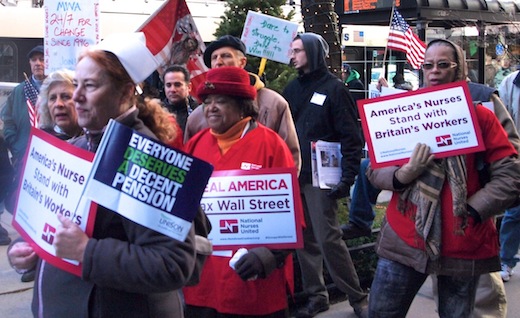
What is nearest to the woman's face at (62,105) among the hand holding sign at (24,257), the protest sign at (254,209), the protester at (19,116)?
the protest sign at (254,209)

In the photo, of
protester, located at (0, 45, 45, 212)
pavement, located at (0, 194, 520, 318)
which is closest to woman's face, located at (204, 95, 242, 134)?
pavement, located at (0, 194, 520, 318)

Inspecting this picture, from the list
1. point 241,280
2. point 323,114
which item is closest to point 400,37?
point 323,114

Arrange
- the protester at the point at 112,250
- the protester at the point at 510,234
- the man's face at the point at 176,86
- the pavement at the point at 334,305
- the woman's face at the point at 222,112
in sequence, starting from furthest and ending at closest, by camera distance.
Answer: the protester at the point at 510,234, the man's face at the point at 176,86, the pavement at the point at 334,305, the woman's face at the point at 222,112, the protester at the point at 112,250

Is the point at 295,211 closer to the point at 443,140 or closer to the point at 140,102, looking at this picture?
the point at 443,140

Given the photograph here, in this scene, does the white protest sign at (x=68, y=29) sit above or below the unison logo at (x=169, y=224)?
above

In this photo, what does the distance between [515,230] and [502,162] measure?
305cm

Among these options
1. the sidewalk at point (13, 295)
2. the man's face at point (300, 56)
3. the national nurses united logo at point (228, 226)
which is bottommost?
the sidewalk at point (13, 295)

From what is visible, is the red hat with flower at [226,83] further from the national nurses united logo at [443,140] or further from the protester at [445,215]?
the national nurses united logo at [443,140]

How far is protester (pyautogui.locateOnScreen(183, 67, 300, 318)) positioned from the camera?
3311mm

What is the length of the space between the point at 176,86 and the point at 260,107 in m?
1.57

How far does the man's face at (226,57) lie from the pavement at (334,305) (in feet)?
6.92

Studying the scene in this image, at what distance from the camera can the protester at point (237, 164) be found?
3311 mm

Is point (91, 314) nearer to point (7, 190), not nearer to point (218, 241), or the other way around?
point (218, 241)

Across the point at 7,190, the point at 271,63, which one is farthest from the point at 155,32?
the point at 7,190
